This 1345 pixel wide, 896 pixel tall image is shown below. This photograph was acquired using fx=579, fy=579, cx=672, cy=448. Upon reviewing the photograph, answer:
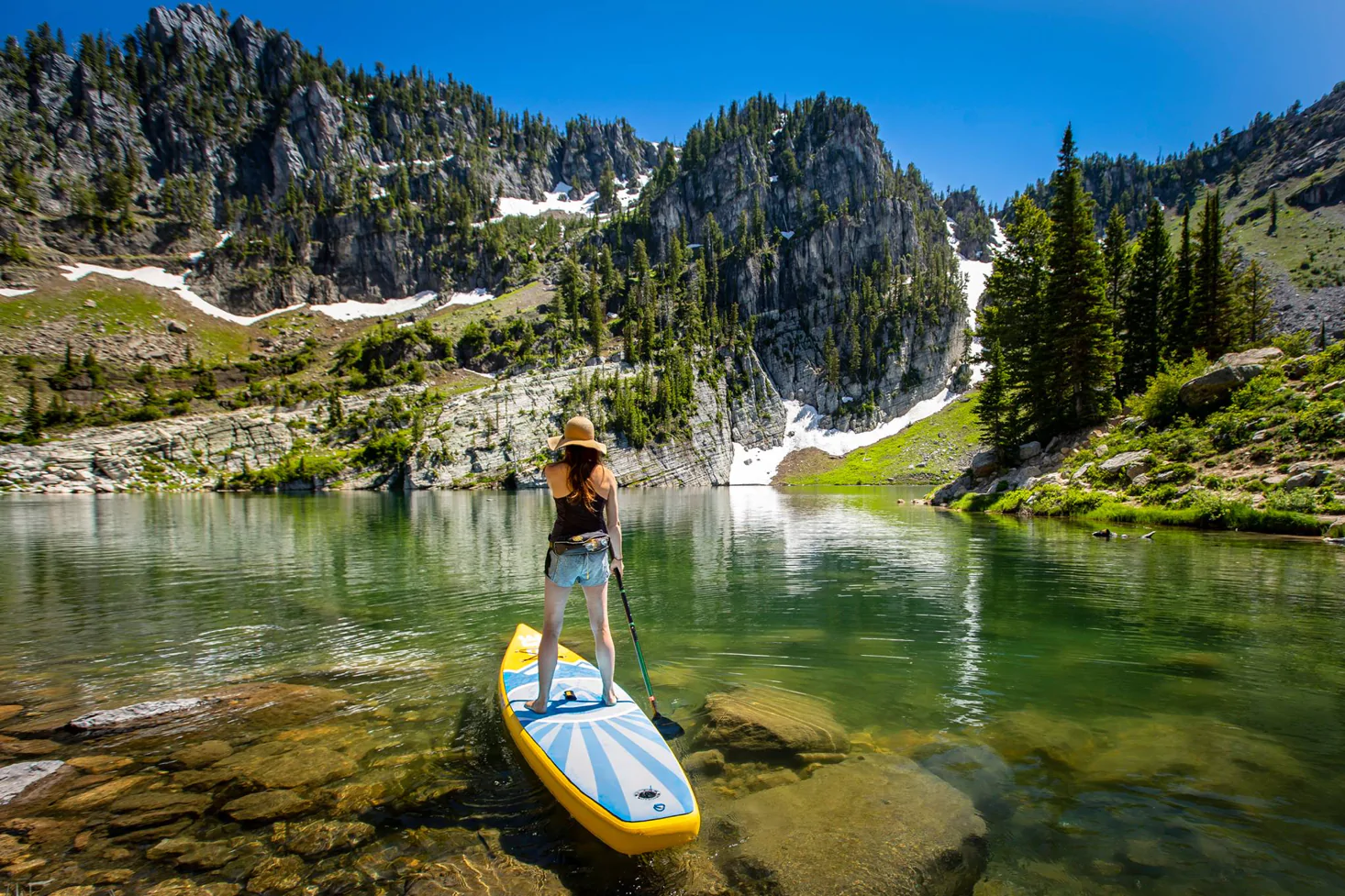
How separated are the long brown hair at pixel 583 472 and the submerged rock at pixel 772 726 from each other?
382cm

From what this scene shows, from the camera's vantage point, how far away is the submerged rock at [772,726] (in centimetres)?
801

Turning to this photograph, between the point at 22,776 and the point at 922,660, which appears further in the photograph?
the point at 922,660

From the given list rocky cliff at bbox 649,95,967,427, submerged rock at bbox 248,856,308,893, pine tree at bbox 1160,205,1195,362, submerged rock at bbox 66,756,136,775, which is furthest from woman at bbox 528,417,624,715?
rocky cliff at bbox 649,95,967,427

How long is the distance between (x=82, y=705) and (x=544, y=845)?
387 inches

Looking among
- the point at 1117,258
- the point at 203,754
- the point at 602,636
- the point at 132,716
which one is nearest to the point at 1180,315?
the point at 1117,258

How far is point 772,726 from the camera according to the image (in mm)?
8258

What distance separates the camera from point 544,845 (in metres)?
5.96

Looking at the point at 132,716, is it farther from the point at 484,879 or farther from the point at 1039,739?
the point at 1039,739

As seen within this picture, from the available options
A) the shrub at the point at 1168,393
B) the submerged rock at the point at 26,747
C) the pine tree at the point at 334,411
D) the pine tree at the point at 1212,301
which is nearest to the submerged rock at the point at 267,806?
the submerged rock at the point at 26,747

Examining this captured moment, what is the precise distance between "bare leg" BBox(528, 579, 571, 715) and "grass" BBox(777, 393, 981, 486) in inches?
4884

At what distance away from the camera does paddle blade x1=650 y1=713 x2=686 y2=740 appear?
329 inches

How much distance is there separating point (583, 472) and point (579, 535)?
86 cm

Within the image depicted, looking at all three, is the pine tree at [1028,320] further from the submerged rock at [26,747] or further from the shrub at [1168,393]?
the submerged rock at [26,747]

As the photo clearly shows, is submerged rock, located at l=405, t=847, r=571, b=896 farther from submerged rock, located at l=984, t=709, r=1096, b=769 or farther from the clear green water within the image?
submerged rock, located at l=984, t=709, r=1096, b=769
